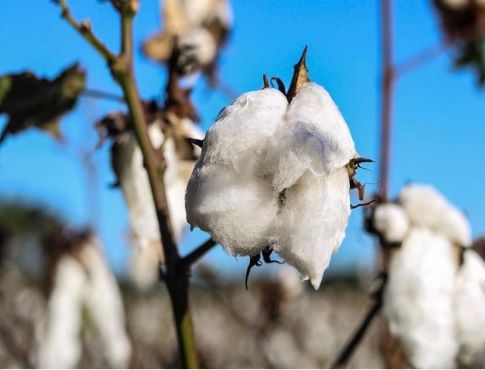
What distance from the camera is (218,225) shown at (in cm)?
81

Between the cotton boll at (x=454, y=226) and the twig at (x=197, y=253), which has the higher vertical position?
the twig at (x=197, y=253)

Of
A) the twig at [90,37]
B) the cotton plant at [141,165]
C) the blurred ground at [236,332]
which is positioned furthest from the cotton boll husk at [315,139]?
the blurred ground at [236,332]

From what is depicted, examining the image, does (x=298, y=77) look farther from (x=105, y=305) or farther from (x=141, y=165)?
(x=105, y=305)

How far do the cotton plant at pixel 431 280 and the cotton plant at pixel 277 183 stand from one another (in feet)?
2.02

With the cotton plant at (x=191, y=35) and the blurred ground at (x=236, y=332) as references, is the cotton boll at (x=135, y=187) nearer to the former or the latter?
the cotton plant at (x=191, y=35)

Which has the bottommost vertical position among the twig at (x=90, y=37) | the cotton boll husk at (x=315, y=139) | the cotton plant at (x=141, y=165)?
the cotton boll husk at (x=315, y=139)

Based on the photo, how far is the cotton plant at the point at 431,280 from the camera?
137 cm

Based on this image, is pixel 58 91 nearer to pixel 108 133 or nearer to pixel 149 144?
pixel 108 133

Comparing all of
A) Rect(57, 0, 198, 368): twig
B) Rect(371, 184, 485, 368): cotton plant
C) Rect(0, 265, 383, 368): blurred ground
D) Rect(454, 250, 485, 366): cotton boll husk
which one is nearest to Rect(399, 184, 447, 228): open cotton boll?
Rect(371, 184, 485, 368): cotton plant

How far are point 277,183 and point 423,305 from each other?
694 millimetres

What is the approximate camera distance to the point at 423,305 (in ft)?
4.62

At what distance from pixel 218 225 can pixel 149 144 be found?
35cm

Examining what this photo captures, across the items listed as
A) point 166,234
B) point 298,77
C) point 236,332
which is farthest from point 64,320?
point 236,332

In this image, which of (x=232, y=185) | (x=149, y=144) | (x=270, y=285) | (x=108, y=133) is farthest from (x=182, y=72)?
(x=270, y=285)
